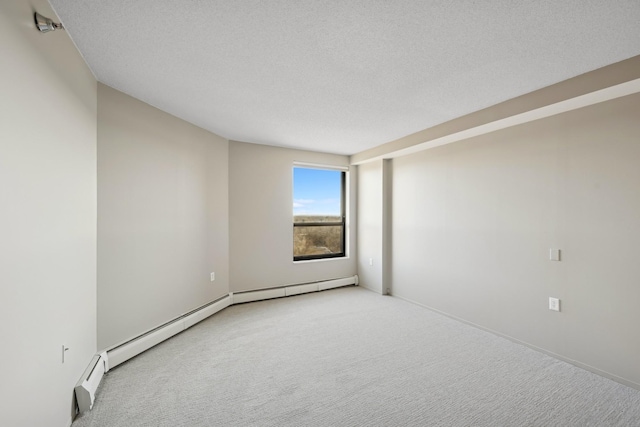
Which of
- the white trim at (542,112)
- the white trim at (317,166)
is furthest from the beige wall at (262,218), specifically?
the white trim at (542,112)

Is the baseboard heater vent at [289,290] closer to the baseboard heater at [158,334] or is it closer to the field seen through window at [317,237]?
the baseboard heater at [158,334]

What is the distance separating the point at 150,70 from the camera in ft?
6.79

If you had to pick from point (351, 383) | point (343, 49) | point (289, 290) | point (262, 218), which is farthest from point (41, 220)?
point (289, 290)

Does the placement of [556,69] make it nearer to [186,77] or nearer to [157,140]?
[186,77]

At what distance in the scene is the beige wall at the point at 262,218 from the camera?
4070 millimetres

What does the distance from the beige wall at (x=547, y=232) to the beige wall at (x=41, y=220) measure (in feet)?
12.6

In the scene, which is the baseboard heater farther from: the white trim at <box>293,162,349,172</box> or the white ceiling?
the white ceiling

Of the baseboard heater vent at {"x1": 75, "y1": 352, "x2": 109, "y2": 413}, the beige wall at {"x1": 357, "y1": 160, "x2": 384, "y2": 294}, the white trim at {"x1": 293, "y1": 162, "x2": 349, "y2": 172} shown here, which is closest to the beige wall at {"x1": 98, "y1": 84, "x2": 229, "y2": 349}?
the baseboard heater vent at {"x1": 75, "y1": 352, "x2": 109, "y2": 413}

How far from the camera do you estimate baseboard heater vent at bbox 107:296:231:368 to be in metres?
2.35

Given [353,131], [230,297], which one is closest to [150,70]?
[353,131]

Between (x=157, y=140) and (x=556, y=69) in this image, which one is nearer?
(x=556, y=69)

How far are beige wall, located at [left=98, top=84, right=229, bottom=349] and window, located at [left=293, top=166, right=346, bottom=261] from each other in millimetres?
Answer: 1450

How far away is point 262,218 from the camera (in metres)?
4.27

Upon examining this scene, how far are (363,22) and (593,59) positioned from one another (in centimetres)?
173
